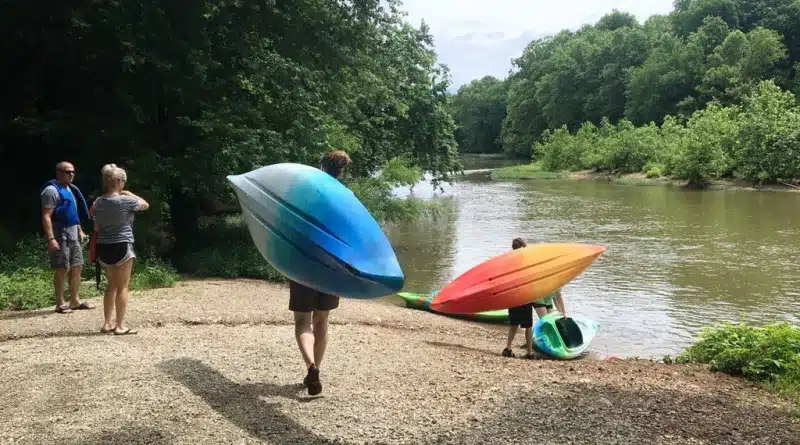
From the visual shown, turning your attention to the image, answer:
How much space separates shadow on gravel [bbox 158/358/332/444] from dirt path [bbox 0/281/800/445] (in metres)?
0.02

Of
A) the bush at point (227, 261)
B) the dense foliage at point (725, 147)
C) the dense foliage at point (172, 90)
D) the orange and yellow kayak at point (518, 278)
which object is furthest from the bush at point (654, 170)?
the orange and yellow kayak at point (518, 278)

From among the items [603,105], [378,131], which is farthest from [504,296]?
[603,105]

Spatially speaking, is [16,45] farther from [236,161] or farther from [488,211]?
[488,211]

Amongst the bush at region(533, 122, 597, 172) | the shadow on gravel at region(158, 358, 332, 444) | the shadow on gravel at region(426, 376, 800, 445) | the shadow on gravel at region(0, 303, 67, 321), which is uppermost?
the bush at region(533, 122, 597, 172)

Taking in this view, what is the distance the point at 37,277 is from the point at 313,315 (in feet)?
19.4

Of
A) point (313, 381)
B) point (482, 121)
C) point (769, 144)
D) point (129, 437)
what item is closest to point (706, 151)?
point (769, 144)

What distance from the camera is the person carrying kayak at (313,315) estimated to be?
17.1ft

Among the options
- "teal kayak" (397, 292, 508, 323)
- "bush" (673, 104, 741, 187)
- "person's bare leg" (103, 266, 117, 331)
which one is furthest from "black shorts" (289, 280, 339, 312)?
"bush" (673, 104, 741, 187)

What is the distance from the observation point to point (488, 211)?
30406 millimetres

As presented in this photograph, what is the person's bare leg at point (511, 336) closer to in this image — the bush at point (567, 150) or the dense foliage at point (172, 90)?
the dense foliage at point (172, 90)

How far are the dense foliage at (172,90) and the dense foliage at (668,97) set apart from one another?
34.2 m

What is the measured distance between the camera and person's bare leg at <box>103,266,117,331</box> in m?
6.73

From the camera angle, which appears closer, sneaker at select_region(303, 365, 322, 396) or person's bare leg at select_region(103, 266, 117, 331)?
sneaker at select_region(303, 365, 322, 396)

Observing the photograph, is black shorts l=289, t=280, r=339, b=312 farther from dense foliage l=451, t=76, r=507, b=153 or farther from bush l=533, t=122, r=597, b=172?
dense foliage l=451, t=76, r=507, b=153
